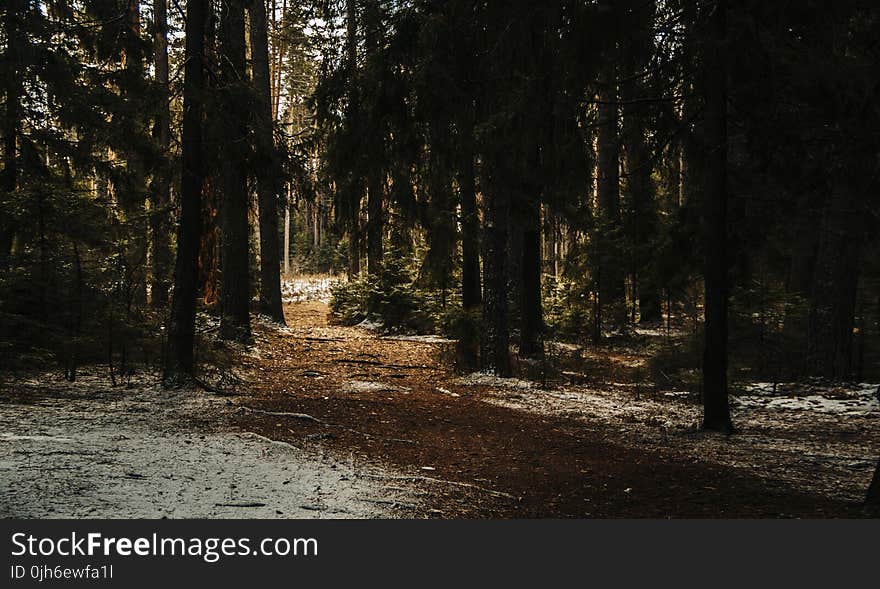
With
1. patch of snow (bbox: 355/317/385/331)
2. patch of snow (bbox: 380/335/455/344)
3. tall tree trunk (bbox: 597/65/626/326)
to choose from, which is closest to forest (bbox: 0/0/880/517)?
tall tree trunk (bbox: 597/65/626/326)

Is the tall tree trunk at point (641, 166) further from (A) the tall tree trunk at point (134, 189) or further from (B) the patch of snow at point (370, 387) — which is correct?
(A) the tall tree trunk at point (134, 189)

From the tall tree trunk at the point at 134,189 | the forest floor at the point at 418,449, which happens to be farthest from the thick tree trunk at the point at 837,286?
the tall tree trunk at the point at 134,189

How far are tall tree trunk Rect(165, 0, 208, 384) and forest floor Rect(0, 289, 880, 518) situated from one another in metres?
0.70

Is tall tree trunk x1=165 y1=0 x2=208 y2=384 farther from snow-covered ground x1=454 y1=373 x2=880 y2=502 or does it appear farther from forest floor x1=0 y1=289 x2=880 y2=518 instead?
snow-covered ground x1=454 y1=373 x2=880 y2=502

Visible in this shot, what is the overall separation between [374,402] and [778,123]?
6360 millimetres

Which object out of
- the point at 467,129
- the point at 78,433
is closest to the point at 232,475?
the point at 78,433

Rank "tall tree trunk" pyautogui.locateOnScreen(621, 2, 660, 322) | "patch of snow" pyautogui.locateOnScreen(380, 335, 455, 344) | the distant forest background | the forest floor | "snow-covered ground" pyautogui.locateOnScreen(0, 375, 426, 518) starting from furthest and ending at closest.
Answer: "patch of snow" pyautogui.locateOnScreen(380, 335, 455, 344) → the distant forest background → "tall tree trunk" pyautogui.locateOnScreen(621, 2, 660, 322) → the forest floor → "snow-covered ground" pyautogui.locateOnScreen(0, 375, 426, 518)

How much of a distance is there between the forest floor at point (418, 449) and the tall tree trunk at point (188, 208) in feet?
2.29

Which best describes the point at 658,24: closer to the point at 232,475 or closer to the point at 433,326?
the point at 232,475

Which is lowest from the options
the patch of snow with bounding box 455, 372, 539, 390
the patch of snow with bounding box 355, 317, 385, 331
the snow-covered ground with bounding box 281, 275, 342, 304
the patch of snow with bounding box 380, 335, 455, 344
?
the patch of snow with bounding box 455, 372, 539, 390

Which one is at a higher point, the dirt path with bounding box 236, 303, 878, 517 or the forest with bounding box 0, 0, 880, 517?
the forest with bounding box 0, 0, 880, 517

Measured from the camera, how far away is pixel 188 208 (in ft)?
30.2

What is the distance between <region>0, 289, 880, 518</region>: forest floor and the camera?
483 cm

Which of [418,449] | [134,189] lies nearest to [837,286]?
[418,449]
